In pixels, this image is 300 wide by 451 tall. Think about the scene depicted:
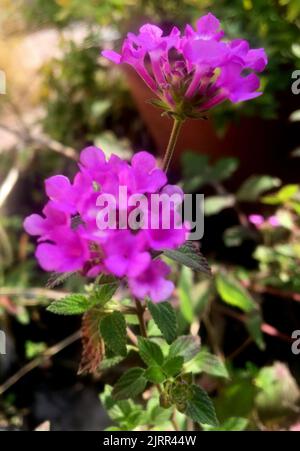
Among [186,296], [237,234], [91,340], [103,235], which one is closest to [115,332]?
[91,340]

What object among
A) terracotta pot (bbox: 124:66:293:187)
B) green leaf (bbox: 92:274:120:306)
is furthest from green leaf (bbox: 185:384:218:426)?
terracotta pot (bbox: 124:66:293:187)

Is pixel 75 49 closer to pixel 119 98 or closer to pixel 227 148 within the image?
pixel 119 98

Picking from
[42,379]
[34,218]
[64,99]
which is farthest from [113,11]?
[34,218]

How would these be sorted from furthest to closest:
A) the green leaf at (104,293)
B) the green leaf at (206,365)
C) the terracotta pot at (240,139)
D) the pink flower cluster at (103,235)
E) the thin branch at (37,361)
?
the terracotta pot at (240,139)
the thin branch at (37,361)
the green leaf at (206,365)
the green leaf at (104,293)
the pink flower cluster at (103,235)

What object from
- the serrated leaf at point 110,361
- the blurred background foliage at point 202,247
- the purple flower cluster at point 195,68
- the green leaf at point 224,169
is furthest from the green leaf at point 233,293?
the purple flower cluster at point 195,68

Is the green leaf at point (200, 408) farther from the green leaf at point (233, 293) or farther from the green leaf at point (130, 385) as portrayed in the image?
the green leaf at point (233, 293)

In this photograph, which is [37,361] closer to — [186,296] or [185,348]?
[186,296]
